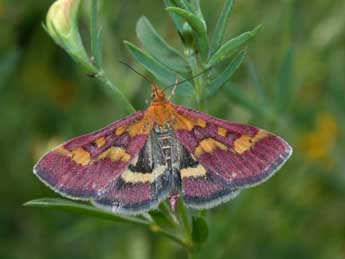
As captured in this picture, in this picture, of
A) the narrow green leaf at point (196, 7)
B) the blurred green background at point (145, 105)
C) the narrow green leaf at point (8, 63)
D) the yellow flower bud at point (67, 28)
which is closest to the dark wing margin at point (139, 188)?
the yellow flower bud at point (67, 28)

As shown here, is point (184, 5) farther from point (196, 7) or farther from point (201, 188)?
point (201, 188)

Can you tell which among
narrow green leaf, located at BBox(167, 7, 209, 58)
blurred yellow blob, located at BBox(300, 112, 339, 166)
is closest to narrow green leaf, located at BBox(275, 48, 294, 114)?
narrow green leaf, located at BBox(167, 7, 209, 58)

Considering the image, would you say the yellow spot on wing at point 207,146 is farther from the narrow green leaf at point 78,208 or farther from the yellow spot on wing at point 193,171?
the narrow green leaf at point 78,208

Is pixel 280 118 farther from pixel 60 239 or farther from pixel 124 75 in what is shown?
pixel 60 239

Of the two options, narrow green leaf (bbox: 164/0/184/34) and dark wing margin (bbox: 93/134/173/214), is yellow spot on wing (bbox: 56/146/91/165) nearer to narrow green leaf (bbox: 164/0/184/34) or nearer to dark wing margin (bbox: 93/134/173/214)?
dark wing margin (bbox: 93/134/173/214)

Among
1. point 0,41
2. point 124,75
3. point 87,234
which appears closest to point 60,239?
point 87,234

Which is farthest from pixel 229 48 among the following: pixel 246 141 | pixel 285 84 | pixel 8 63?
pixel 8 63
